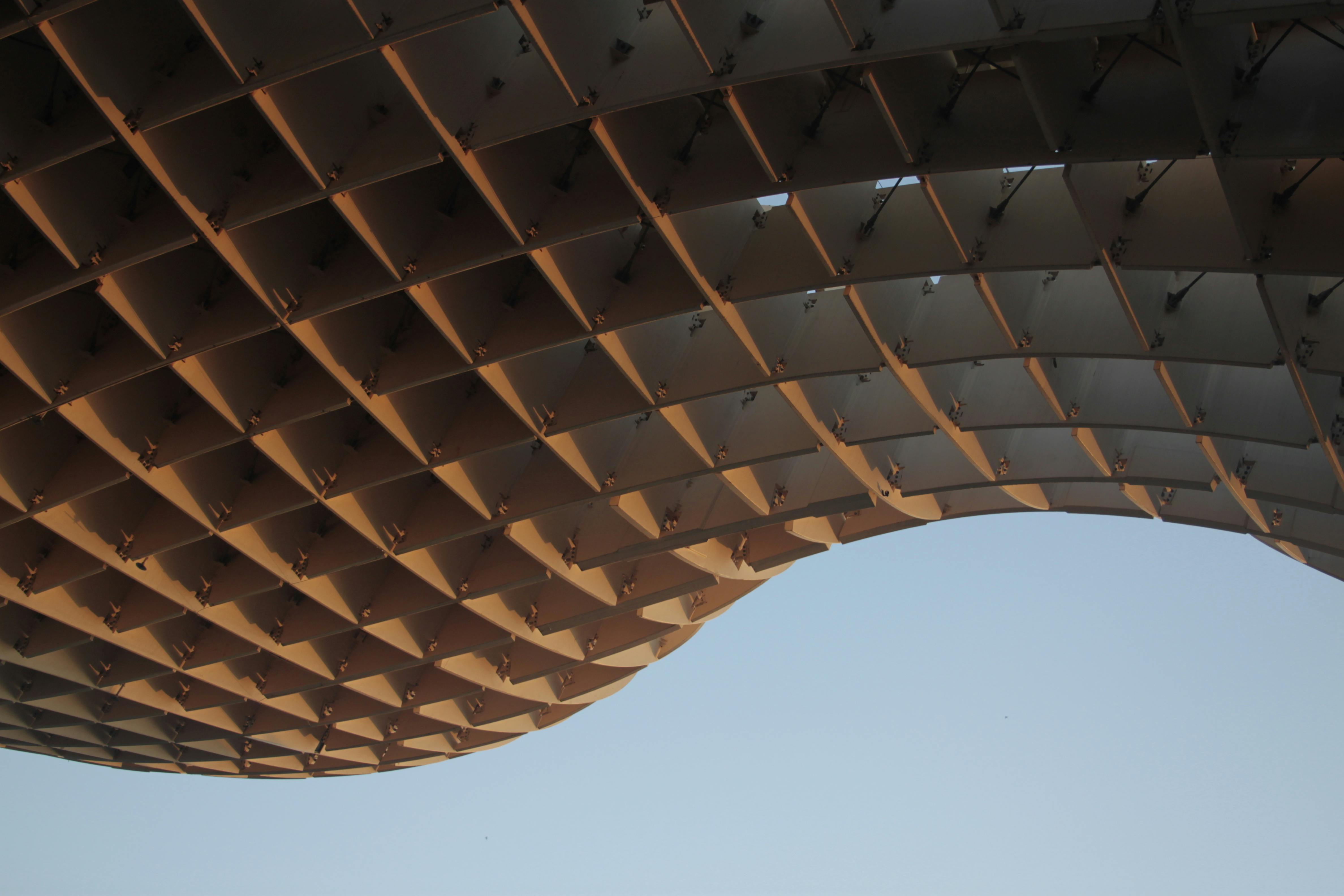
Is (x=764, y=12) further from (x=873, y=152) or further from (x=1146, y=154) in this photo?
(x=1146, y=154)

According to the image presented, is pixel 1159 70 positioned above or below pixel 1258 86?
above

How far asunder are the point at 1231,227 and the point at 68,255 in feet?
68.9

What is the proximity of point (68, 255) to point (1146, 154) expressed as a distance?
19255 millimetres

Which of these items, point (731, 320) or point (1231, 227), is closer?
point (1231, 227)

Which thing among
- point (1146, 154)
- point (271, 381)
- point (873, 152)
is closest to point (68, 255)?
point (271, 381)

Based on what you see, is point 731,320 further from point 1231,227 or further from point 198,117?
point 198,117

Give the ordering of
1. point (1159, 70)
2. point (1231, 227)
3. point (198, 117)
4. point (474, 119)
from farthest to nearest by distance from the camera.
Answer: point (198, 117), point (474, 119), point (1231, 227), point (1159, 70)

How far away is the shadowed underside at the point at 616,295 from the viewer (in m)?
17.2

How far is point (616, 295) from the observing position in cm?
2308

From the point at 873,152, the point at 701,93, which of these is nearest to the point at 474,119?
the point at 701,93

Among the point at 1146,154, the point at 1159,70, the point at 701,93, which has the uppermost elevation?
the point at 701,93

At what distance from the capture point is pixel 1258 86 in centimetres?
1562

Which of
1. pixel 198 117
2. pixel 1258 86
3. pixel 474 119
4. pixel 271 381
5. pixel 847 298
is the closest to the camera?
pixel 1258 86

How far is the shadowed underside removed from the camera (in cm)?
1723
